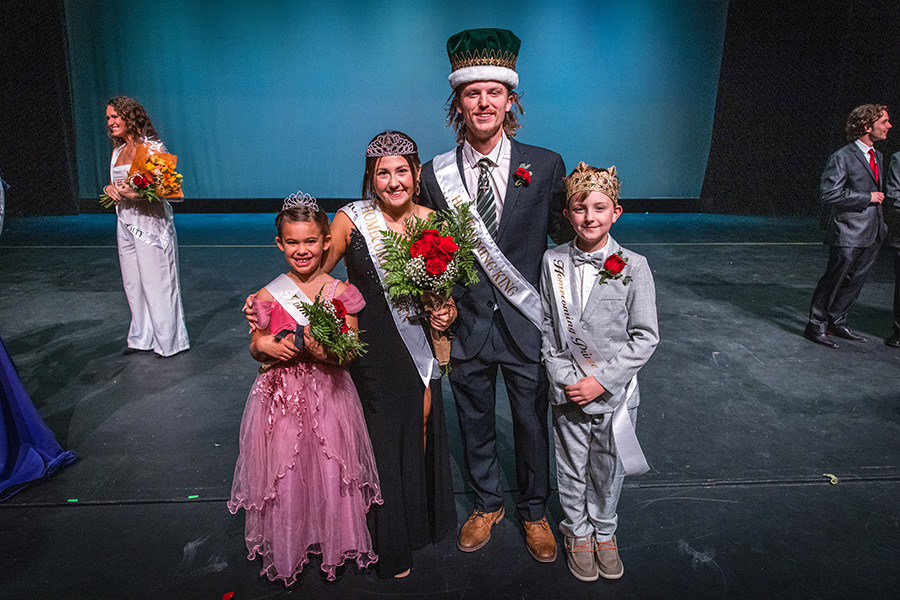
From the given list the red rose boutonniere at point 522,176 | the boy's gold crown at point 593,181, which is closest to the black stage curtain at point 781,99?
the boy's gold crown at point 593,181

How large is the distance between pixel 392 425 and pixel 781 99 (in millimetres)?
9892

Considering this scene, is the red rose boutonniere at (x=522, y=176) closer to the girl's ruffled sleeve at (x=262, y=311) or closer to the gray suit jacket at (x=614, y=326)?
the gray suit jacket at (x=614, y=326)

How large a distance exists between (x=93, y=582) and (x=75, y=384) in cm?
186

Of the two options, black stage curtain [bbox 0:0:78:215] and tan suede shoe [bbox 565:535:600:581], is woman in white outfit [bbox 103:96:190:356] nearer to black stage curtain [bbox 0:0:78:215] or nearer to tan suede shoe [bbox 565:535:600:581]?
tan suede shoe [bbox 565:535:600:581]

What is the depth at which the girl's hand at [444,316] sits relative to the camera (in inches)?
72.4

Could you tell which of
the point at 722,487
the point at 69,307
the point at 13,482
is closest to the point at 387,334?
the point at 722,487

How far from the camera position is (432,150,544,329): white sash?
6.26ft

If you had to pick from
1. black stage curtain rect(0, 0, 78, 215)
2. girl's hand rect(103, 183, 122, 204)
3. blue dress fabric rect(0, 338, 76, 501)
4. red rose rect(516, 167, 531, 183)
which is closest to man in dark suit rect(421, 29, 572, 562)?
red rose rect(516, 167, 531, 183)

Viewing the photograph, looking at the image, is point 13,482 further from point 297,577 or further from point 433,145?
point 433,145

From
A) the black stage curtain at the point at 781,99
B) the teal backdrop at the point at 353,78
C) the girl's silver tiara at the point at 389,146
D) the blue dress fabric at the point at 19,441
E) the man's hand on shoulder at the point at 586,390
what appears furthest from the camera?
the black stage curtain at the point at 781,99

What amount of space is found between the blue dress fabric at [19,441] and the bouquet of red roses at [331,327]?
5.15 feet

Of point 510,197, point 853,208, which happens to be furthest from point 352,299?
point 853,208

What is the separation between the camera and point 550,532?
2154 mm

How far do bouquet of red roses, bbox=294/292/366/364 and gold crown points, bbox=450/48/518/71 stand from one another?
2.87ft
